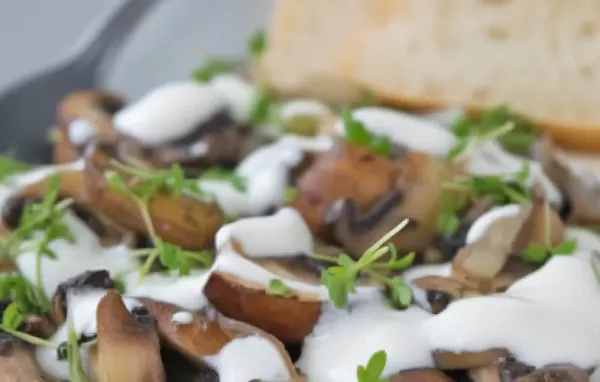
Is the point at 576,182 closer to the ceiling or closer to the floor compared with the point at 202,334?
closer to the floor

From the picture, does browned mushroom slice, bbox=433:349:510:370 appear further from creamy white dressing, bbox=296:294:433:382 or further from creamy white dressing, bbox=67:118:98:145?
creamy white dressing, bbox=67:118:98:145

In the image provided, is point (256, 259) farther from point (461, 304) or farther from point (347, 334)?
point (461, 304)

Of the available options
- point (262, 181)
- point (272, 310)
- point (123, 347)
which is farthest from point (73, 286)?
point (262, 181)

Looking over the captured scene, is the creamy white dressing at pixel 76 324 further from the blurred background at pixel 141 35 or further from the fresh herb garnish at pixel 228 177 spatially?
the blurred background at pixel 141 35

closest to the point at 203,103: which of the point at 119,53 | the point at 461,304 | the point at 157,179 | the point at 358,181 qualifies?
the point at 157,179

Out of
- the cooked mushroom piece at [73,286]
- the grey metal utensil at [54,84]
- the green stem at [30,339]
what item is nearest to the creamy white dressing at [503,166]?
the cooked mushroom piece at [73,286]

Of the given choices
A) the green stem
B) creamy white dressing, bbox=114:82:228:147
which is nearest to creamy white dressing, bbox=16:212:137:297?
the green stem

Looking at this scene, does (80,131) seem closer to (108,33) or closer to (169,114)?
(169,114)
